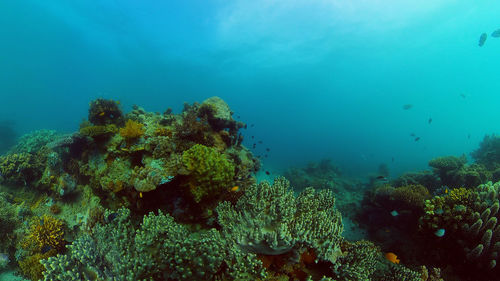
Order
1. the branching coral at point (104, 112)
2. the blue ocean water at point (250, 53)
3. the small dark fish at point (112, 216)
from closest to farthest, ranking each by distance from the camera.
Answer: the small dark fish at point (112, 216) → the branching coral at point (104, 112) → the blue ocean water at point (250, 53)

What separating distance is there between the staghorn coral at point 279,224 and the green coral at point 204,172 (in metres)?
0.64

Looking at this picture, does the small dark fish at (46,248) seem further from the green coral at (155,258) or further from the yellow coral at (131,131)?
the yellow coral at (131,131)

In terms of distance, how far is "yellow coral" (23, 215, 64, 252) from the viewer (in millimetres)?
6602

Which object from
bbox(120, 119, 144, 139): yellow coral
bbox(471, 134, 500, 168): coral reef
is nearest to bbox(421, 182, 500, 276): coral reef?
bbox(120, 119, 144, 139): yellow coral

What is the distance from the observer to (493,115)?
15212 cm

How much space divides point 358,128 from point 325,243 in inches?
6992

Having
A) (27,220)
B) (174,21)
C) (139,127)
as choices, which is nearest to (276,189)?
(139,127)

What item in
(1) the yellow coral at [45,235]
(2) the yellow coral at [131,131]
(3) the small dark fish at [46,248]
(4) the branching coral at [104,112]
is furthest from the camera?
(4) the branching coral at [104,112]

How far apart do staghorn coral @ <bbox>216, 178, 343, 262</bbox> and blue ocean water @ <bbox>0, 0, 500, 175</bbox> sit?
1140 inches

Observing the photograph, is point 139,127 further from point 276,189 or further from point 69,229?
point 276,189

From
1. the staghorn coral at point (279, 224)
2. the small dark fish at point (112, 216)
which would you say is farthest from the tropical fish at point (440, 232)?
the small dark fish at point (112, 216)

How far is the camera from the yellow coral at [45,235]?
660cm

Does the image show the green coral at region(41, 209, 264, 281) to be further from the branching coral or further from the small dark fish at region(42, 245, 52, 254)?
the branching coral

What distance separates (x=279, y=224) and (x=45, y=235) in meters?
7.60
